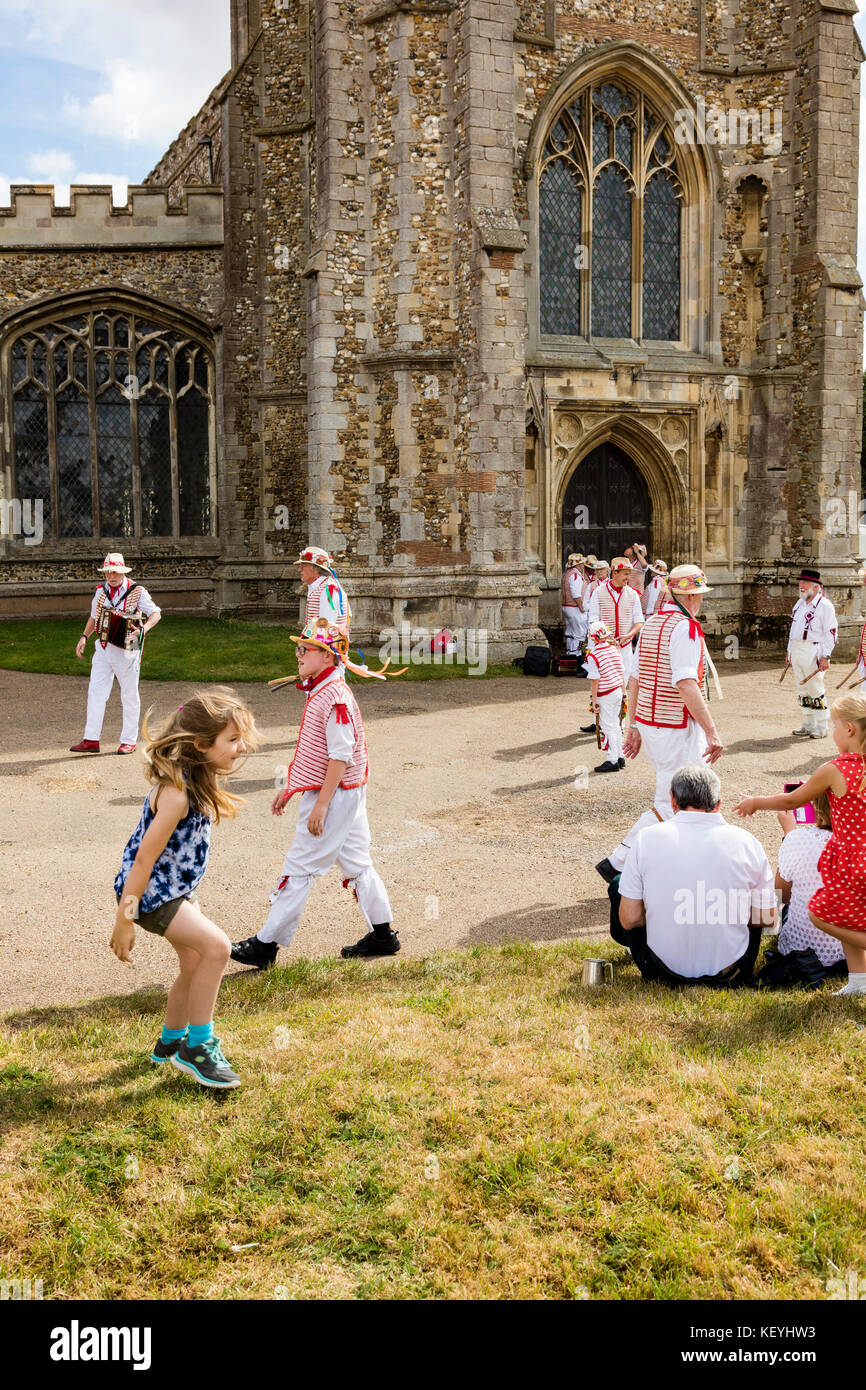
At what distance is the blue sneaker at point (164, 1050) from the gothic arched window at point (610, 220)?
1640 centimetres

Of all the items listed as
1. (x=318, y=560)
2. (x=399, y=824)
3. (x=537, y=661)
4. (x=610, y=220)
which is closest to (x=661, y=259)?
(x=610, y=220)

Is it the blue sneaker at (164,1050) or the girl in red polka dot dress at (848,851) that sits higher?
the girl in red polka dot dress at (848,851)

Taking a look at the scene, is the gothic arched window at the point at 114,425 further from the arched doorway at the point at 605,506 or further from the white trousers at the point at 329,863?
the white trousers at the point at 329,863

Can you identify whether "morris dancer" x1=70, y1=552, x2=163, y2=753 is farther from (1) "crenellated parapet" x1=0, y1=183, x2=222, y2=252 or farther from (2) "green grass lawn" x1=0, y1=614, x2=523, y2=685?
(1) "crenellated parapet" x1=0, y1=183, x2=222, y2=252

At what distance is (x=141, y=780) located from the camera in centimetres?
994

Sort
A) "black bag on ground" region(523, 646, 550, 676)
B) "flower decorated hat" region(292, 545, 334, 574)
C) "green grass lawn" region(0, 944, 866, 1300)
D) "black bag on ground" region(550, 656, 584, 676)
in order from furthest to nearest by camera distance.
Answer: "black bag on ground" region(550, 656, 584, 676) < "black bag on ground" region(523, 646, 550, 676) < "flower decorated hat" region(292, 545, 334, 574) < "green grass lawn" region(0, 944, 866, 1300)

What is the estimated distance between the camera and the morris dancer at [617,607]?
11312 mm

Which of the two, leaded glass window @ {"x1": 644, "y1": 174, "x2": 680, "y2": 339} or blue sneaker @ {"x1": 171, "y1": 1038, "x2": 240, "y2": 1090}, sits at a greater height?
leaded glass window @ {"x1": 644, "y1": 174, "x2": 680, "y2": 339}

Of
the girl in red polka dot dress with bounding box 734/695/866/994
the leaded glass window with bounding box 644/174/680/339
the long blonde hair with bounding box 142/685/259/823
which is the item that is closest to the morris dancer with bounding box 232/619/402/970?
the long blonde hair with bounding box 142/685/259/823

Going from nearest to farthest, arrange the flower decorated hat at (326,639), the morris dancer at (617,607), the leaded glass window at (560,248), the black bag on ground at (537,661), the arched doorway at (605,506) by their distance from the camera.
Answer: the flower decorated hat at (326,639) → the morris dancer at (617,607) → the black bag on ground at (537,661) → the leaded glass window at (560,248) → the arched doorway at (605,506)

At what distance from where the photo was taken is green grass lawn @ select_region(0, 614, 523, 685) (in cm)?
1545

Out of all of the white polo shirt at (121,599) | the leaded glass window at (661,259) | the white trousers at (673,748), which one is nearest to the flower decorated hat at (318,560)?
the white polo shirt at (121,599)

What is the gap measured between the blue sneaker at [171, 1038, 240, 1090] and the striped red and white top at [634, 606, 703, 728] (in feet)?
12.7

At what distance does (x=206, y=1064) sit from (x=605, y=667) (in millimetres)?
7148
